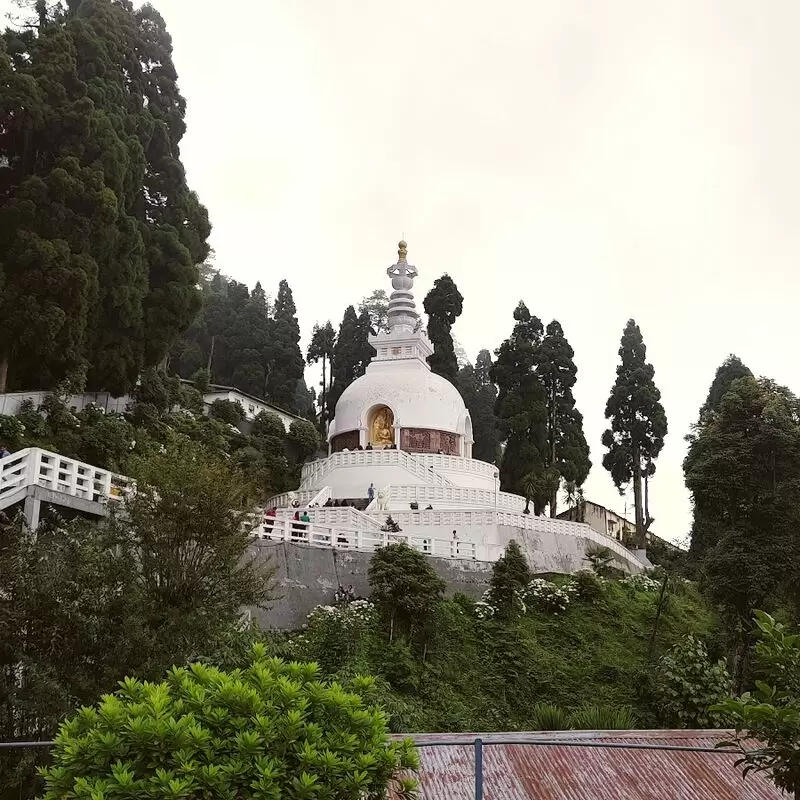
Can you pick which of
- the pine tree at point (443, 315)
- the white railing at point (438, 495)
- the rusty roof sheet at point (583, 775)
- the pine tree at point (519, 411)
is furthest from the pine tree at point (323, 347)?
the rusty roof sheet at point (583, 775)

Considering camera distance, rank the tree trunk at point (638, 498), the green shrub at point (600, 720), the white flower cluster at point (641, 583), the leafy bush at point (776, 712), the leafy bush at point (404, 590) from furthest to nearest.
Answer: the tree trunk at point (638, 498), the white flower cluster at point (641, 583), the leafy bush at point (404, 590), the green shrub at point (600, 720), the leafy bush at point (776, 712)

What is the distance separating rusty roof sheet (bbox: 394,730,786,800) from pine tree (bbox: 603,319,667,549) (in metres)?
28.7

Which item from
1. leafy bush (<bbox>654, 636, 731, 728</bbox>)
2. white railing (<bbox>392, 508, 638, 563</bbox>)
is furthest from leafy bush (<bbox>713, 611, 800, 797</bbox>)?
white railing (<bbox>392, 508, 638, 563</bbox>)

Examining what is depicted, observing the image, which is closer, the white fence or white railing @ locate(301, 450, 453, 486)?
the white fence

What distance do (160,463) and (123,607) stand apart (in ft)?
8.83

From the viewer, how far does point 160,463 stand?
12883 mm

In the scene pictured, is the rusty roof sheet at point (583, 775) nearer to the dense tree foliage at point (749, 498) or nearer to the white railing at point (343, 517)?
the dense tree foliage at point (749, 498)

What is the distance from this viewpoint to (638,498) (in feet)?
125

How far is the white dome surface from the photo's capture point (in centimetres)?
3991

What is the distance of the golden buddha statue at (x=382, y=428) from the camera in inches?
1583

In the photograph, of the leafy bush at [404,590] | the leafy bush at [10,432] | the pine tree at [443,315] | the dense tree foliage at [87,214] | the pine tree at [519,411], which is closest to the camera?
the leafy bush at [404,590]

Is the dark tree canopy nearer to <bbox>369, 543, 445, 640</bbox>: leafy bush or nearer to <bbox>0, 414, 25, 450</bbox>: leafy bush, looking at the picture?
<bbox>369, 543, 445, 640</bbox>: leafy bush

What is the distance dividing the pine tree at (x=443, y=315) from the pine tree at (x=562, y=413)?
26.3 ft

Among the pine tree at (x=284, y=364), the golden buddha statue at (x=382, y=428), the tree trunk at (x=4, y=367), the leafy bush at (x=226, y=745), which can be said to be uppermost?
the pine tree at (x=284, y=364)
